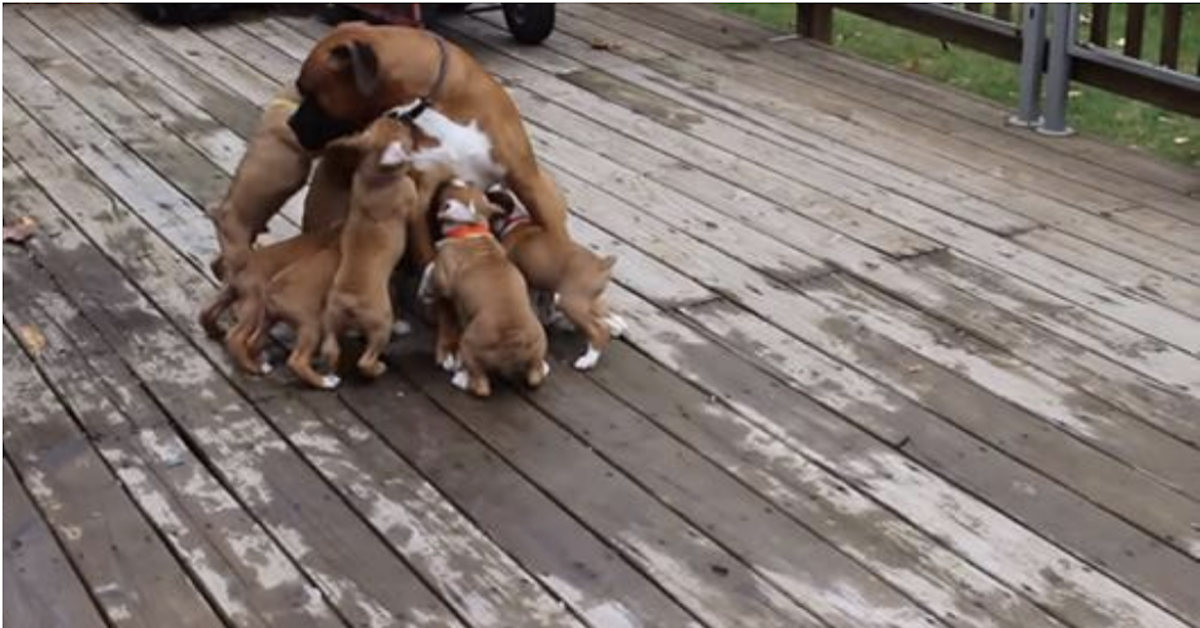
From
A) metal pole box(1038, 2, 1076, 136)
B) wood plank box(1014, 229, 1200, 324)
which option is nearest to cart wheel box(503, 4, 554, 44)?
metal pole box(1038, 2, 1076, 136)

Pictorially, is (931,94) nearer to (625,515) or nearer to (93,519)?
(625,515)

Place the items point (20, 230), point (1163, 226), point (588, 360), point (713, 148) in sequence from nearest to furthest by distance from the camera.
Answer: point (588, 360) < point (20, 230) < point (1163, 226) < point (713, 148)

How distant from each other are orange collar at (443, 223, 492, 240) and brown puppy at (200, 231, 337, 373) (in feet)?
0.89

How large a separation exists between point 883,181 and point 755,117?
0.85 meters

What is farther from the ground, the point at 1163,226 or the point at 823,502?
the point at 823,502

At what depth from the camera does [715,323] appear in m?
4.27

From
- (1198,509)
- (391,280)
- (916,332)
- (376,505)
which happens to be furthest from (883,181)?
(376,505)

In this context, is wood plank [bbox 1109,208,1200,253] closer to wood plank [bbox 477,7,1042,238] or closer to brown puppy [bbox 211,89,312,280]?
wood plank [bbox 477,7,1042,238]

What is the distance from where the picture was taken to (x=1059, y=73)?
591 centimetres

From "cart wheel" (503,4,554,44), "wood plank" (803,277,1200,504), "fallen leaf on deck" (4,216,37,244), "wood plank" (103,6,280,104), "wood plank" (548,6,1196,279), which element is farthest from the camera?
"cart wheel" (503,4,554,44)

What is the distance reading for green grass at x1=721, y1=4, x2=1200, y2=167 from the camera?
633cm

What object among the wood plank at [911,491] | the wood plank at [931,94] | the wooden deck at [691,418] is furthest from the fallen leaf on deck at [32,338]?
the wood plank at [931,94]

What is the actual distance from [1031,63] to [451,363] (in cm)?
289

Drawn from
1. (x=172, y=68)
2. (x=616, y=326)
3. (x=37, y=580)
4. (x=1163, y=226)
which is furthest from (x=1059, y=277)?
(x=172, y=68)
